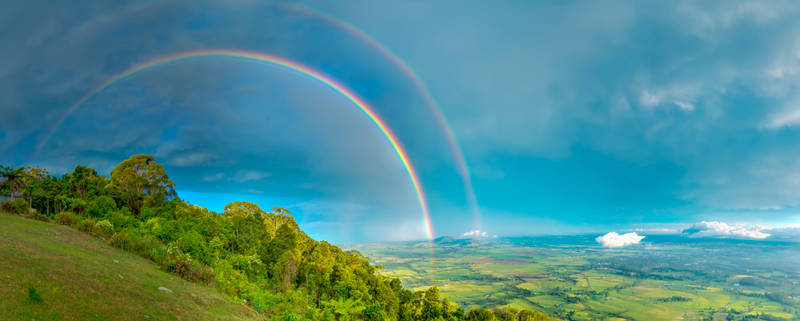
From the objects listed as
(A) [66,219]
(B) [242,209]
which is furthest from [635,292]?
(A) [66,219]

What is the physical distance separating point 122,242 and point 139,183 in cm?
2719

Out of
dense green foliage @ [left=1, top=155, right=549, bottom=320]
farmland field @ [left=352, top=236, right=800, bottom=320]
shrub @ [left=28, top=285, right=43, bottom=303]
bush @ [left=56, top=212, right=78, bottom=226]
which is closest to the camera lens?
shrub @ [left=28, top=285, right=43, bottom=303]

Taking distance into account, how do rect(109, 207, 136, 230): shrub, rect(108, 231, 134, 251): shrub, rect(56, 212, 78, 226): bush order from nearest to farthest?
1. rect(108, 231, 134, 251): shrub
2. rect(56, 212, 78, 226): bush
3. rect(109, 207, 136, 230): shrub

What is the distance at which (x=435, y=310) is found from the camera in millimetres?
33594

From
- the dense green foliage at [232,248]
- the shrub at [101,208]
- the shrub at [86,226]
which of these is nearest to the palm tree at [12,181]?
the dense green foliage at [232,248]

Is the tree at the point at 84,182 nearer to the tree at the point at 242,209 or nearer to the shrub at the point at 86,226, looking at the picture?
the tree at the point at 242,209

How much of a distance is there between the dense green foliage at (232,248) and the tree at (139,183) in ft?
0.39

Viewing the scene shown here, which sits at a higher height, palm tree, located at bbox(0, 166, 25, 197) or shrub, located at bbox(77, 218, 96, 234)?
palm tree, located at bbox(0, 166, 25, 197)

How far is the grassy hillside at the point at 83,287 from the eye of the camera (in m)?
9.91

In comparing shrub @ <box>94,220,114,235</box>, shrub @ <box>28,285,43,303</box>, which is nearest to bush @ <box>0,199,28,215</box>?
shrub @ <box>94,220,114,235</box>

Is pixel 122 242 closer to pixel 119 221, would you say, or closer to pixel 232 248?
pixel 119 221

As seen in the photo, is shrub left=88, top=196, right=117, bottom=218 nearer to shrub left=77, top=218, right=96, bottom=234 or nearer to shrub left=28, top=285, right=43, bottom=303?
shrub left=77, top=218, right=96, bottom=234

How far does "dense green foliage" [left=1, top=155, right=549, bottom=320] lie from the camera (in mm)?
26281

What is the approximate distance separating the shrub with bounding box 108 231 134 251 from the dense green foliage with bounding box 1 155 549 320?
60 mm
